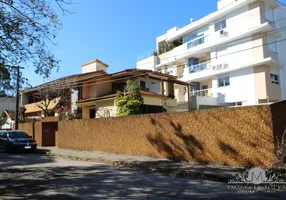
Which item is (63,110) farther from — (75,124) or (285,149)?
(285,149)

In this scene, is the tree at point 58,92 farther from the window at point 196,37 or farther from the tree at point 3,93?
the tree at point 3,93

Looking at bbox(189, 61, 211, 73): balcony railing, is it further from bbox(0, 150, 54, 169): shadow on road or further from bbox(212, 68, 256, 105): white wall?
bbox(0, 150, 54, 169): shadow on road

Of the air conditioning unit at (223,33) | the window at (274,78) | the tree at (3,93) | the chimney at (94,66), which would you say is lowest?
the tree at (3,93)

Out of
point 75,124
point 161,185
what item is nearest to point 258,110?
point 161,185

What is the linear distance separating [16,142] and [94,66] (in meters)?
15.1

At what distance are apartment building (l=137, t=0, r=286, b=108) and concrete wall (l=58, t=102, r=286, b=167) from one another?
13693 millimetres

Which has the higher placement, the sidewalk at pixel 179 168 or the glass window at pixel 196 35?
the glass window at pixel 196 35

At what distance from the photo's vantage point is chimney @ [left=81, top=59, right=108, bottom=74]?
1344 inches

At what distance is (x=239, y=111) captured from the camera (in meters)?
11.4

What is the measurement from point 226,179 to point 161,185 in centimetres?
232

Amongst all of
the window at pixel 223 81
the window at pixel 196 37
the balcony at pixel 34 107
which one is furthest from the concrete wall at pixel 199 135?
the window at pixel 196 37

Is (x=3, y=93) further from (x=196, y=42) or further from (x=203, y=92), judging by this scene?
(x=196, y=42)

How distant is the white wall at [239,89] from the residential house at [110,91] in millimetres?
4790

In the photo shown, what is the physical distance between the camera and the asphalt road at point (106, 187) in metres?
7.42
